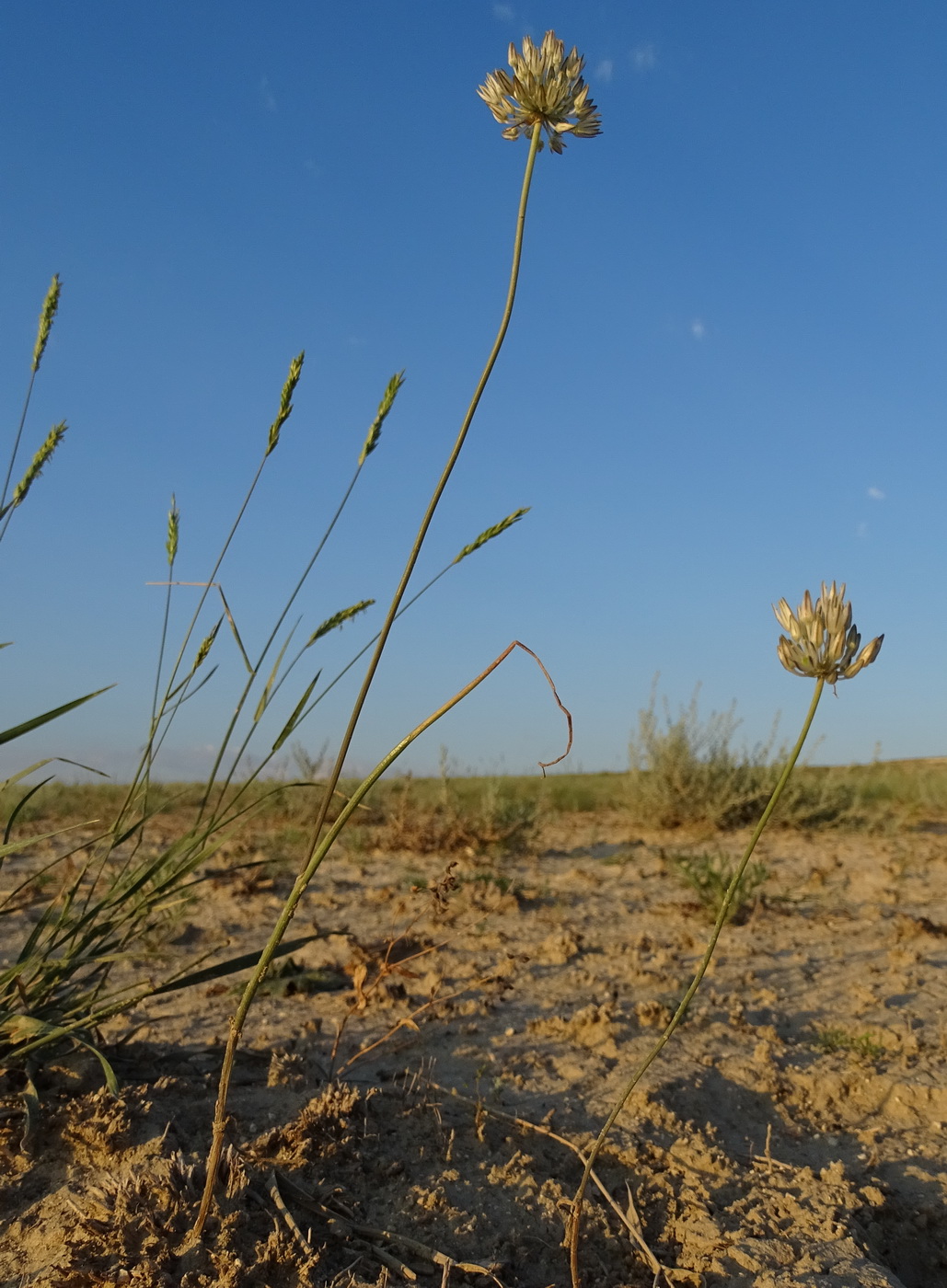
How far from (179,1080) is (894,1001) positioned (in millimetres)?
2616

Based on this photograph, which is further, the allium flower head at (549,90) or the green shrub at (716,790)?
the green shrub at (716,790)

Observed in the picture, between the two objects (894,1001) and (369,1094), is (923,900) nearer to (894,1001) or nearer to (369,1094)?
(894,1001)

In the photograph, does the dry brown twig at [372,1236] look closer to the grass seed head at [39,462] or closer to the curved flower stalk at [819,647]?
the curved flower stalk at [819,647]

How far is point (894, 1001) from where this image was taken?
3486 mm

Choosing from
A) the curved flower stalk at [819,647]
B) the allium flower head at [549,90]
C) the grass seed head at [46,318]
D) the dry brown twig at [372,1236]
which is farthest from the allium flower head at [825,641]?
the grass seed head at [46,318]

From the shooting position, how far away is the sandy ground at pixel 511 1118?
5.57 feet

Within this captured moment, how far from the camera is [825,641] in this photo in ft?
4.56

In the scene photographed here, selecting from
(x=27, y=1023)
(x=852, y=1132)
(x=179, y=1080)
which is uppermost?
(x=27, y=1023)

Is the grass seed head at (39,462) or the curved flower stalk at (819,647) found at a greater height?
the grass seed head at (39,462)

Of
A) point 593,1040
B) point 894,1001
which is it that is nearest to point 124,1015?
point 593,1040

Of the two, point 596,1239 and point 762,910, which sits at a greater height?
point 762,910

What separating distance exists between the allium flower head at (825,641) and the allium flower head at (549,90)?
0.88 meters

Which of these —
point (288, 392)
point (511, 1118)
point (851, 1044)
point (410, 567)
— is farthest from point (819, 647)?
point (851, 1044)

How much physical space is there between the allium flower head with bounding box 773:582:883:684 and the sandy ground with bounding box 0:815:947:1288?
0.91m
